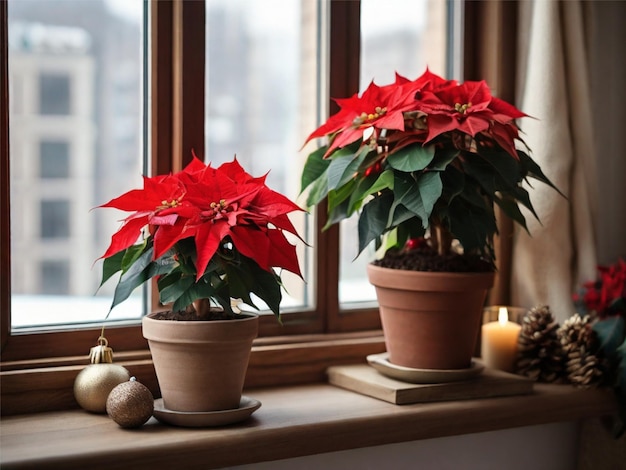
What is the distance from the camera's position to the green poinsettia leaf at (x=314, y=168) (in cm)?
153

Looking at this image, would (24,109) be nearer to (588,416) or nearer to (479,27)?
(479,27)

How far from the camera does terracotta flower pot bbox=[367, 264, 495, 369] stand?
1.50m

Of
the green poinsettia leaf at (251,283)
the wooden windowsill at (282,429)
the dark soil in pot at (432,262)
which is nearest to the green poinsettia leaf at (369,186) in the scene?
the dark soil in pot at (432,262)

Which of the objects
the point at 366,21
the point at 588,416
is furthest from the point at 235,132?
the point at 588,416

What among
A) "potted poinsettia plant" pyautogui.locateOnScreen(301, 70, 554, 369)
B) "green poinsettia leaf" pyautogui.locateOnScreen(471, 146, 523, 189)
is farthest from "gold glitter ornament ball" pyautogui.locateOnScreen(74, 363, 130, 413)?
"green poinsettia leaf" pyautogui.locateOnScreen(471, 146, 523, 189)

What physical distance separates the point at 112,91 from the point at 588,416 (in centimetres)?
115

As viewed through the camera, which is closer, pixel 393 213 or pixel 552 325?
pixel 393 213

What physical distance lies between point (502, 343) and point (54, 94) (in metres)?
1.03

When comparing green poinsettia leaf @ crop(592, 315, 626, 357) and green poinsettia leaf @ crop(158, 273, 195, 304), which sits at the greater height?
green poinsettia leaf @ crop(158, 273, 195, 304)

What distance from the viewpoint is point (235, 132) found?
1652mm

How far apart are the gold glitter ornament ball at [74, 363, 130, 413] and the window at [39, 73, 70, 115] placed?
0.48 meters

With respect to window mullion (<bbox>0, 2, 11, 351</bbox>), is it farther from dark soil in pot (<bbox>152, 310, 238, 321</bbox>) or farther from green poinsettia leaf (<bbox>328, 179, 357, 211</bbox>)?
green poinsettia leaf (<bbox>328, 179, 357, 211</bbox>)

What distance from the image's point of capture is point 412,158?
4.61ft

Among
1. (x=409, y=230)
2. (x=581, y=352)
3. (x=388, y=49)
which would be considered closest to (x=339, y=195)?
(x=409, y=230)
